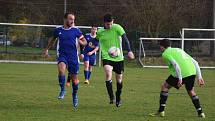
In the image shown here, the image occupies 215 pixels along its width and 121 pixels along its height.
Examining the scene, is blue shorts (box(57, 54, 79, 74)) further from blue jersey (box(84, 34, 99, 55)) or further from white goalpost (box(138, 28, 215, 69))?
white goalpost (box(138, 28, 215, 69))

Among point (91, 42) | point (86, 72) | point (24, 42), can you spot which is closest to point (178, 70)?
point (91, 42)

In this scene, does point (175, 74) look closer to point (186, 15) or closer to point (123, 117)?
point (123, 117)

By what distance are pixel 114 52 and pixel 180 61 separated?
2572 mm

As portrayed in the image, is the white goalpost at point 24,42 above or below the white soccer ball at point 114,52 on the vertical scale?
below

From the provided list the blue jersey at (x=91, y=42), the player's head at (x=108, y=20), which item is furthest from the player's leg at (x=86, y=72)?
the player's head at (x=108, y=20)

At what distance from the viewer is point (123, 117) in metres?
11.6

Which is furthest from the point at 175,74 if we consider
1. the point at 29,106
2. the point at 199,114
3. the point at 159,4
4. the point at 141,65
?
the point at 159,4

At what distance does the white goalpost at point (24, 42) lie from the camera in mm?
36719

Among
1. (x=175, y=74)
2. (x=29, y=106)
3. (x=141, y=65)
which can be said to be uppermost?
(x=175, y=74)

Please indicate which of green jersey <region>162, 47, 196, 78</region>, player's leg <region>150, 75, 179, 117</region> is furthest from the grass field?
green jersey <region>162, 47, 196, 78</region>

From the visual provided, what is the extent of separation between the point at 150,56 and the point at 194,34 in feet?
10.2

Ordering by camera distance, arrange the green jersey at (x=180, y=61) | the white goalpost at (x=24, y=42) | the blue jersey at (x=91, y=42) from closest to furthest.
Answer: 1. the green jersey at (x=180, y=61)
2. the blue jersey at (x=91, y=42)
3. the white goalpost at (x=24, y=42)

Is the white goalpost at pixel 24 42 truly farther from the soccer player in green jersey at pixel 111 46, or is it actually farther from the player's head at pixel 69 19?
the player's head at pixel 69 19

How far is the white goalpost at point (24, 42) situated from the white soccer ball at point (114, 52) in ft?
72.0
